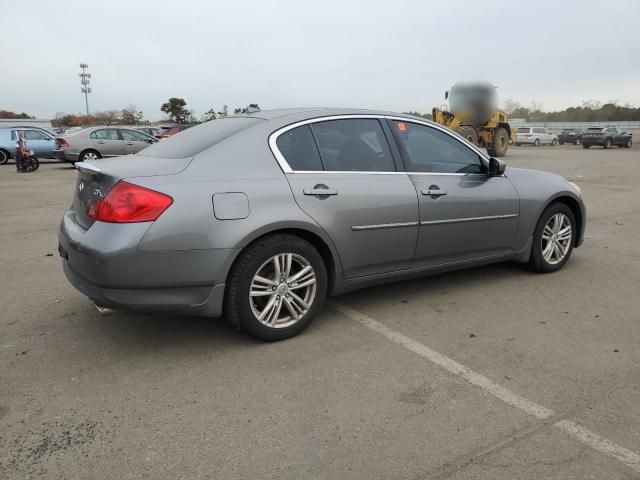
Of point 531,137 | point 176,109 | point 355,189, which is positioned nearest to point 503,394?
point 355,189

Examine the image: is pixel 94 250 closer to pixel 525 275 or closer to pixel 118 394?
pixel 118 394

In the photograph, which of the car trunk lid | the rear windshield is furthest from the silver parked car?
the car trunk lid

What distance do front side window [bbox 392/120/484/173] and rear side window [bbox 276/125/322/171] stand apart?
807mm

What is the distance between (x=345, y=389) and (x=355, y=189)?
1475 mm

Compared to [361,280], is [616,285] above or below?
below

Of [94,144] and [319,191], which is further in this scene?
[94,144]

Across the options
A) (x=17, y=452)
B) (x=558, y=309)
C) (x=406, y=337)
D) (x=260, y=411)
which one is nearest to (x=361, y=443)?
(x=260, y=411)

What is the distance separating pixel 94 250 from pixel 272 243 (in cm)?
107

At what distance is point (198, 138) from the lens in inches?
154

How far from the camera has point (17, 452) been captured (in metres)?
2.46

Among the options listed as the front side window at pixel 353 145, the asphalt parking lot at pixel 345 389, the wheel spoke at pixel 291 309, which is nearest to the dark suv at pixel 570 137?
the asphalt parking lot at pixel 345 389

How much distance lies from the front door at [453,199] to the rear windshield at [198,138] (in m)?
1.25

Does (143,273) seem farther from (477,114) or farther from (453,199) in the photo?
(477,114)

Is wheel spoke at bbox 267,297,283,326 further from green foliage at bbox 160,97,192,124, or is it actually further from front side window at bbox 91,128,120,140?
green foliage at bbox 160,97,192,124
